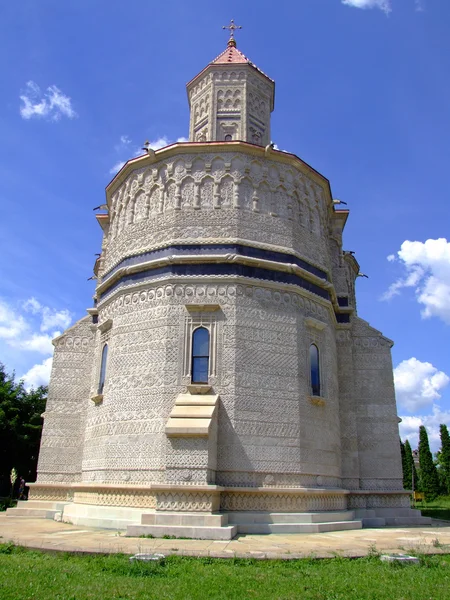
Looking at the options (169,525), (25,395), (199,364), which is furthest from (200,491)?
(25,395)

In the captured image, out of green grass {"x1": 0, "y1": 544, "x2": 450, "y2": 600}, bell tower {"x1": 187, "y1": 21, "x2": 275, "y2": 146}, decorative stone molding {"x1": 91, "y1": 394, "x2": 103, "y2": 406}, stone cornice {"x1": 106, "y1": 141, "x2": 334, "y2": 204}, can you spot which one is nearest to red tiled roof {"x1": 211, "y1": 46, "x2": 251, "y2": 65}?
bell tower {"x1": 187, "y1": 21, "x2": 275, "y2": 146}

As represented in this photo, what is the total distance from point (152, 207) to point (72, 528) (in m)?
8.24

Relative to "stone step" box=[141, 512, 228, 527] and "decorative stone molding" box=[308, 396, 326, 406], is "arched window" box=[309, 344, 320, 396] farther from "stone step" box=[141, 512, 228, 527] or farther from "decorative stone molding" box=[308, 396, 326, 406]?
"stone step" box=[141, 512, 228, 527]

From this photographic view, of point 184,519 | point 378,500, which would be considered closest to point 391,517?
point 378,500

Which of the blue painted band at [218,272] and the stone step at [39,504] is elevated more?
the blue painted band at [218,272]

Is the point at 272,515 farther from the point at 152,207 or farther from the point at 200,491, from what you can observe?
the point at 152,207

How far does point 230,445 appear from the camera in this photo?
454 inches

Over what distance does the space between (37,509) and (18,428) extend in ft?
27.9

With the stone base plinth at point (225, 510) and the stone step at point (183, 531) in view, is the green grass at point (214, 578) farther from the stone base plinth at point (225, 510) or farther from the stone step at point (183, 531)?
the stone base plinth at point (225, 510)

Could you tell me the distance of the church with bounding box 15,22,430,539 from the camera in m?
11.3

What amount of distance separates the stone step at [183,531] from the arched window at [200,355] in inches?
136

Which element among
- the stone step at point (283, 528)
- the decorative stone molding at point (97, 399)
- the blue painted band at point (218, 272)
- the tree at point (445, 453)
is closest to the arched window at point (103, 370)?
the decorative stone molding at point (97, 399)

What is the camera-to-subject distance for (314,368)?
13.7 m

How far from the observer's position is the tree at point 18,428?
74.3 feet
